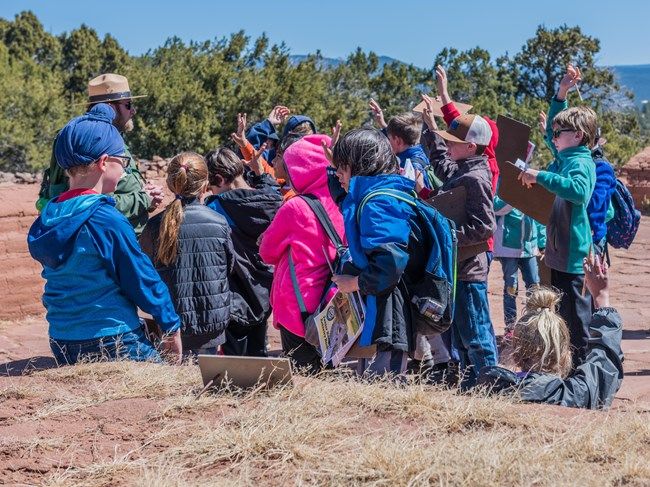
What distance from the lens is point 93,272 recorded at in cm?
446

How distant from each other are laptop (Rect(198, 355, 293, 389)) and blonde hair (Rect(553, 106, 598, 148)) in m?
2.67

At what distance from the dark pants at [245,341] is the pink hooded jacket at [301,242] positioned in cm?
98

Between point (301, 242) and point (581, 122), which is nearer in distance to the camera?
point (301, 242)

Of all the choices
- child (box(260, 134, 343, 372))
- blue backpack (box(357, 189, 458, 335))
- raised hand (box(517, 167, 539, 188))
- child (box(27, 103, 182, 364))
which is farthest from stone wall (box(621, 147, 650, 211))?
child (box(27, 103, 182, 364))

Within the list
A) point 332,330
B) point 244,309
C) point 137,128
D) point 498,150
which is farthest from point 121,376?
point 137,128

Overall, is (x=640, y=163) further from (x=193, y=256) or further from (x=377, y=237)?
(x=377, y=237)

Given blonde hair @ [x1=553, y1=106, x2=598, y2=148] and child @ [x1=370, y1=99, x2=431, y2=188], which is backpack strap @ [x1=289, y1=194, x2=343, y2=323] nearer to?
child @ [x1=370, y1=99, x2=431, y2=188]

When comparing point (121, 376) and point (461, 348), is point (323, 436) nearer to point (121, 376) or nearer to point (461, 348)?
point (121, 376)

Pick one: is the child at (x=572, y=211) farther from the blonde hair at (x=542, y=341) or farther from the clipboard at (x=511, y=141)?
the blonde hair at (x=542, y=341)

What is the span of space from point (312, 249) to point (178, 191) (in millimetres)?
1015

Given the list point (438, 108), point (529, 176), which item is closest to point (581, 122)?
point (529, 176)

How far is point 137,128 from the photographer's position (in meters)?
17.3

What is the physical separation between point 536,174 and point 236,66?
15.6 meters

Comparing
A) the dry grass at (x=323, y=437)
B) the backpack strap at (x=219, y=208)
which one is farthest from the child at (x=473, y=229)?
the dry grass at (x=323, y=437)
